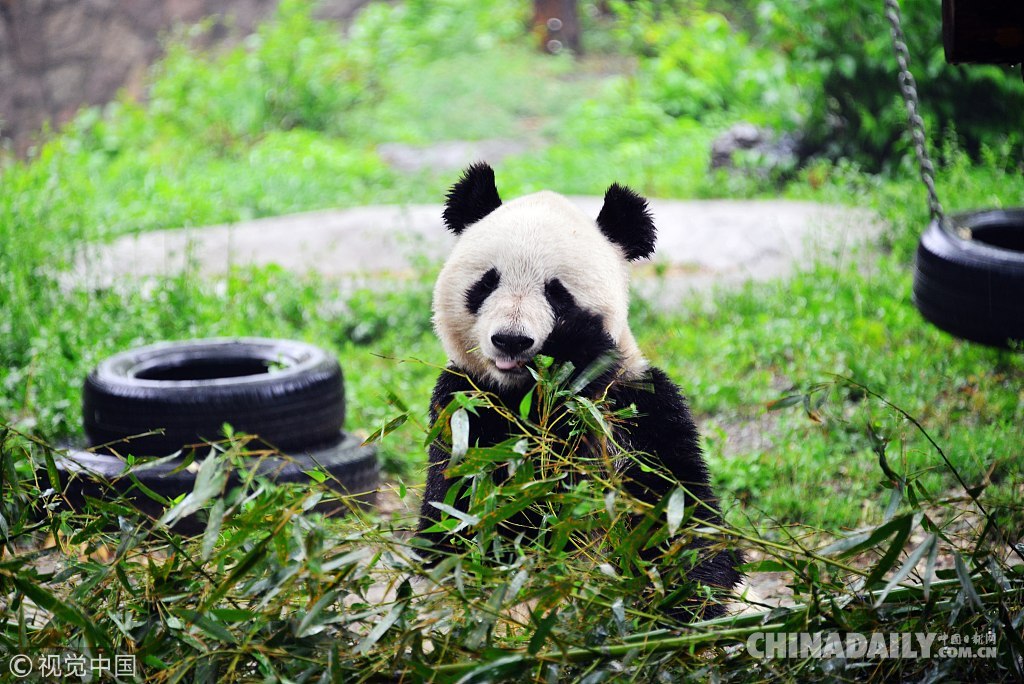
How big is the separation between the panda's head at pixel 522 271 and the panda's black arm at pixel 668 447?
130 mm

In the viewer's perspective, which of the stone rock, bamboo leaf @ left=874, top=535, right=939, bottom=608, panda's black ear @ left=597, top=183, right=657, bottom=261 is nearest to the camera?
bamboo leaf @ left=874, top=535, right=939, bottom=608

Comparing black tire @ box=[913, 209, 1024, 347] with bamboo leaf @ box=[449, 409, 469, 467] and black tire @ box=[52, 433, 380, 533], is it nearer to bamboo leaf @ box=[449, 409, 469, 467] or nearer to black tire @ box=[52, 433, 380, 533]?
black tire @ box=[52, 433, 380, 533]

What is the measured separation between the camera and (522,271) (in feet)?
8.55

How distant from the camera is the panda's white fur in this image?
255 centimetres

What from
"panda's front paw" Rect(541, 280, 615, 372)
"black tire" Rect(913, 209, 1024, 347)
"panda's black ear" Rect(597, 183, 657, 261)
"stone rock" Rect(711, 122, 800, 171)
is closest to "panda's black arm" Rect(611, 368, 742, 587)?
"panda's front paw" Rect(541, 280, 615, 372)

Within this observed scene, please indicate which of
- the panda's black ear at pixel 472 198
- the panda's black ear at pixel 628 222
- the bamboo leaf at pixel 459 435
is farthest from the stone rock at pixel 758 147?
the bamboo leaf at pixel 459 435

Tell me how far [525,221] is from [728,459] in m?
2.03

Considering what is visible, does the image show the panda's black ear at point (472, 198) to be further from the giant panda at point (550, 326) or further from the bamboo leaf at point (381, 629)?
the bamboo leaf at point (381, 629)

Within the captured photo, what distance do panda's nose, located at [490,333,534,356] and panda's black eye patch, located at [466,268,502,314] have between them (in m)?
0.20

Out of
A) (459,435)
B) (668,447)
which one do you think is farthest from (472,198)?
(459,435)

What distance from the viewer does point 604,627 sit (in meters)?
1.94

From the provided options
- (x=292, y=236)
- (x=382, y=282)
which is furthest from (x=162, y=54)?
(x=382, y=282)

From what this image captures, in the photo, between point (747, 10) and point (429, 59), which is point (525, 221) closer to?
point (429, 59)

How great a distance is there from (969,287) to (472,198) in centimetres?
247
